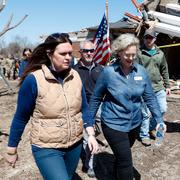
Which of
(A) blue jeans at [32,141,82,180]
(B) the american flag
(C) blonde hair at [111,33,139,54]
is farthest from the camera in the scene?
(B) the american flag

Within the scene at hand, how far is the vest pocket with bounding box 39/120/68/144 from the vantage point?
2.93 metres

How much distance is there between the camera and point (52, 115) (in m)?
2.95

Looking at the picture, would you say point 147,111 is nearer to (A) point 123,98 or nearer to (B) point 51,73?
(A) point 123,98

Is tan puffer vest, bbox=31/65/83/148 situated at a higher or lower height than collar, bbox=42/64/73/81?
lower

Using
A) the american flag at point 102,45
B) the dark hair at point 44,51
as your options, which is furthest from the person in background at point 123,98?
the american flag at point 102,45

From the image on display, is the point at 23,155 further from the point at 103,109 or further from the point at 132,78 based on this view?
the point at 132,78

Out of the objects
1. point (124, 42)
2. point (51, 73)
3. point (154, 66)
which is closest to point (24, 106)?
point (51, 73)

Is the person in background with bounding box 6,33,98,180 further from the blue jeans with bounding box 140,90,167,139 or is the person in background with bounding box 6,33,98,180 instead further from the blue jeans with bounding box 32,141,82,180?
the blue jeans with bounding box 140,90,167,139

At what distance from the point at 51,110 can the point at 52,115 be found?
0.04 metres

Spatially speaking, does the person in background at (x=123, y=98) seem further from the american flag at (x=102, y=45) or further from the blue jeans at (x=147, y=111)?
the american flag at (x=102, y=45)

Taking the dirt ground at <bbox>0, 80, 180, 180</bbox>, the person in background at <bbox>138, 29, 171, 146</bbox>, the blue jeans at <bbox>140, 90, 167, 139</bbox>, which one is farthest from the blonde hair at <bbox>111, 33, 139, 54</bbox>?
the blue jeans at <bbox>140, 90, 167, 139</bbox>

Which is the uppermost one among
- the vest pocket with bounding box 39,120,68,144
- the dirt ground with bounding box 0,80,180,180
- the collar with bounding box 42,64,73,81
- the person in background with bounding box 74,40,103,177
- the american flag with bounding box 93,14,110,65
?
the collar with bounding box 42,64,73,81

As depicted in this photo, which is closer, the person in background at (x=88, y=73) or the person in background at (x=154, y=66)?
the person in background at (x=88, y=73)

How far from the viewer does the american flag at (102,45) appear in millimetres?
8617
